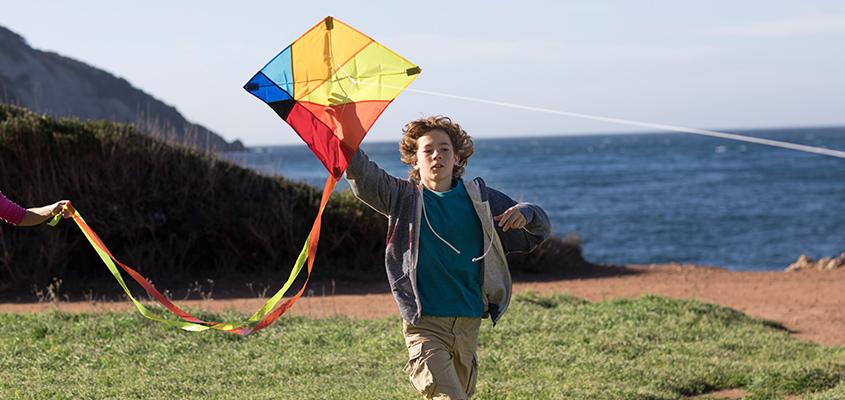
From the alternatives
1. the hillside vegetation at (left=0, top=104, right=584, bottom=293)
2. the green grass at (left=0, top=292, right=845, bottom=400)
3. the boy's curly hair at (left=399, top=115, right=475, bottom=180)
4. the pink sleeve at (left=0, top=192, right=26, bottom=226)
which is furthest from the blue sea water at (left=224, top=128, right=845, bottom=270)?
the boy's curly hair at (left=399, top=115, right=475, bottom=180)

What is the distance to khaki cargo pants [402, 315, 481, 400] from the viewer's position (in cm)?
328

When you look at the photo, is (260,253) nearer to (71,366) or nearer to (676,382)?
(71,366)

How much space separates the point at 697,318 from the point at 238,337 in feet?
15.8

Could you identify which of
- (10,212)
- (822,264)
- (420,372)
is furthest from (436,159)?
(822,264)

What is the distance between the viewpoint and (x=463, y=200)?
351 cm

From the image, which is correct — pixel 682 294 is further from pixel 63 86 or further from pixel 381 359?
pixel 63 86

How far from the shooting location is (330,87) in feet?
11.7

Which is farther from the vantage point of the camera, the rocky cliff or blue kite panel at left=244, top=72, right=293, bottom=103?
the rocky cliff

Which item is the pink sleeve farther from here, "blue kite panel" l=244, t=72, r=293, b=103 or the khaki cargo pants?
the khaki cargo pants

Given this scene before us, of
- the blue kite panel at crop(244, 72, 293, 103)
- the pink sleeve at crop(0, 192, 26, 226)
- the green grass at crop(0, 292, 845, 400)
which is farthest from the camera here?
the green grass at crop(0, 292, 845, 400)

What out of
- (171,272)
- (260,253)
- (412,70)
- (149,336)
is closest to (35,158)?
(171,272)

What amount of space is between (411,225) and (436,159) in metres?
0.33

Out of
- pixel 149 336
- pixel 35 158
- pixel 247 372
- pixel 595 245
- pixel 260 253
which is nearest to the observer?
pixel 247 372

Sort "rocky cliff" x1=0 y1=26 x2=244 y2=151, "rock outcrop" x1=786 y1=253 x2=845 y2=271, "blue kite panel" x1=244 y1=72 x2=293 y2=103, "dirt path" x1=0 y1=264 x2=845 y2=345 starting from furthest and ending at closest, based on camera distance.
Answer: "rocky cliff" x1=0 y1=26 x2=244 y2=151 < "rock outcrop" x1=786 y1=253 x2=845 y2=271 < "dirt path" x1=0 y1=264 x2=845 y2=345 < "blue kite panel" x1=244 y1=72 x2=293 y2=103
